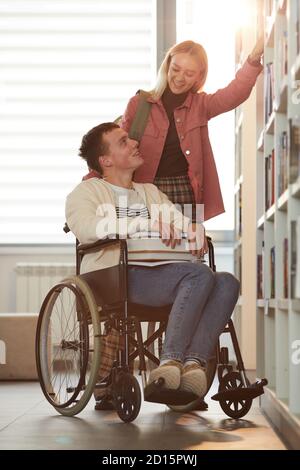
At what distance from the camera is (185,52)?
3096mm

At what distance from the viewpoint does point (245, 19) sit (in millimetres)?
4398

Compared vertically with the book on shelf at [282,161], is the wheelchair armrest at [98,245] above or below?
below

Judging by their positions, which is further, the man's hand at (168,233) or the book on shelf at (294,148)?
the man's hand at (168,233)

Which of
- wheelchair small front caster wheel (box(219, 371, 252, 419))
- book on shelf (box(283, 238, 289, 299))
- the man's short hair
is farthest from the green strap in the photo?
wheelchair small front caster wheel (box(219, 371, 252, 419))

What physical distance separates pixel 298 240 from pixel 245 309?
91.9 inches

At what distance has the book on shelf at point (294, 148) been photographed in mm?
2117

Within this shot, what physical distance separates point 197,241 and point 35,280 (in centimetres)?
244

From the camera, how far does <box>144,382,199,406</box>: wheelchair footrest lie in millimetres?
2340

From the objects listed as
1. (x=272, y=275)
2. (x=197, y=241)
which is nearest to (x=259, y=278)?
(x=272, y=275)

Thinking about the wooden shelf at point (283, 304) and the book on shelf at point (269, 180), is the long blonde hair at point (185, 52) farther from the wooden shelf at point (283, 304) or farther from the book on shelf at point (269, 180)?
the wooden shelf at point (283, 304)

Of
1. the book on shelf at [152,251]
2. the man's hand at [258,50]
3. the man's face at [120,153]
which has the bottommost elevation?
the book on shelf at [152,251]

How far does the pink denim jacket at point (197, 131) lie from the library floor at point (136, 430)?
2.65 feet

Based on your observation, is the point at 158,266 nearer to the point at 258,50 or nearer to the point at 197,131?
the point at 197,131

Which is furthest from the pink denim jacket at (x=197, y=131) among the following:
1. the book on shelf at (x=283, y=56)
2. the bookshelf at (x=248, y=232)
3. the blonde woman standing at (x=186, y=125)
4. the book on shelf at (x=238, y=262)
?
the book on shelf at (x=238, y=262)
